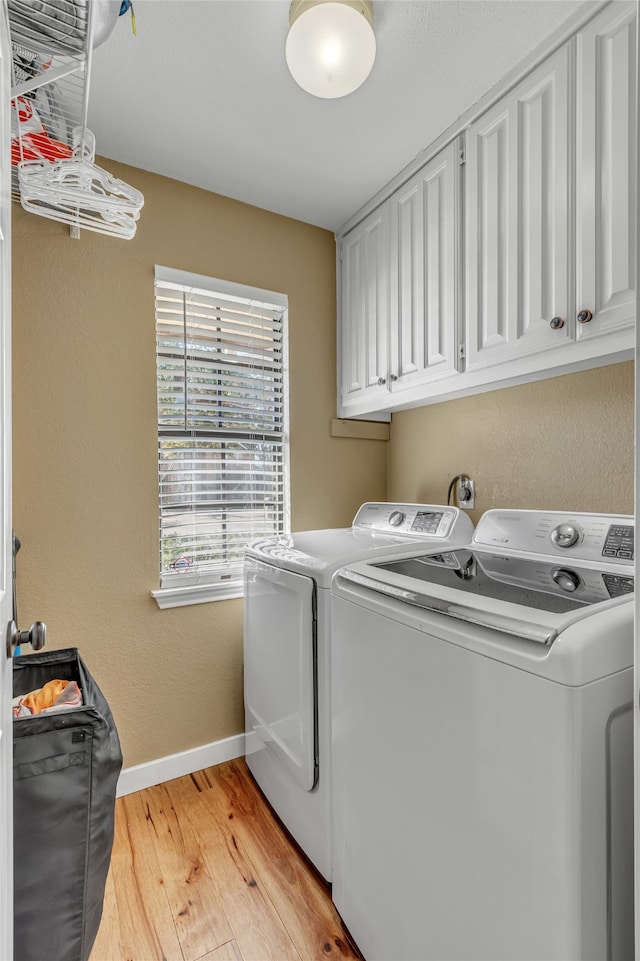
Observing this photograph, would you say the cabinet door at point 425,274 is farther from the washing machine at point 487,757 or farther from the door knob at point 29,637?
the door knob at point 29,637

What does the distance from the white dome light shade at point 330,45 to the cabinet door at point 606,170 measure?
1.95 feet

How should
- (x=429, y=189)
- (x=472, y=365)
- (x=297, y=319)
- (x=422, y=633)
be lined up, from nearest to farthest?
1. (x=422, y=633)
2. (x=472, y=365)
3. (x=429, y=189)
4. (x=297, y=319)

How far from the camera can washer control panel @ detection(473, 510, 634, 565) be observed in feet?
4.13

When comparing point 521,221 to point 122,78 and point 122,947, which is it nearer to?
point 122,78

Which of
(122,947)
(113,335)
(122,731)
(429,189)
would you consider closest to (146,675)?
(122,731)

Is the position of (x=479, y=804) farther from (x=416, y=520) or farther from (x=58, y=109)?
(x=58, y=109)

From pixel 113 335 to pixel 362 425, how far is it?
4.06 ft

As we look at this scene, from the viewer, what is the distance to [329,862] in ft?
4.55

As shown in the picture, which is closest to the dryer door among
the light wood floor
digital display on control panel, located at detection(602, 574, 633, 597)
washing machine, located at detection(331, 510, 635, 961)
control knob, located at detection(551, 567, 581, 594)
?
washing machine, located at detection(331, 510, 635, 961)

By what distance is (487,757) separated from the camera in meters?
0.82

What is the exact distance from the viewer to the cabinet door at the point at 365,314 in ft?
6.67

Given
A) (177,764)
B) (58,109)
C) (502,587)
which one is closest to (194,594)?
(177,764)

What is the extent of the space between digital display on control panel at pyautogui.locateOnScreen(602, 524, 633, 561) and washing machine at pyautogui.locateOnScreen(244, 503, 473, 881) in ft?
1.71

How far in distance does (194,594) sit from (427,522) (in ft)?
3.43
